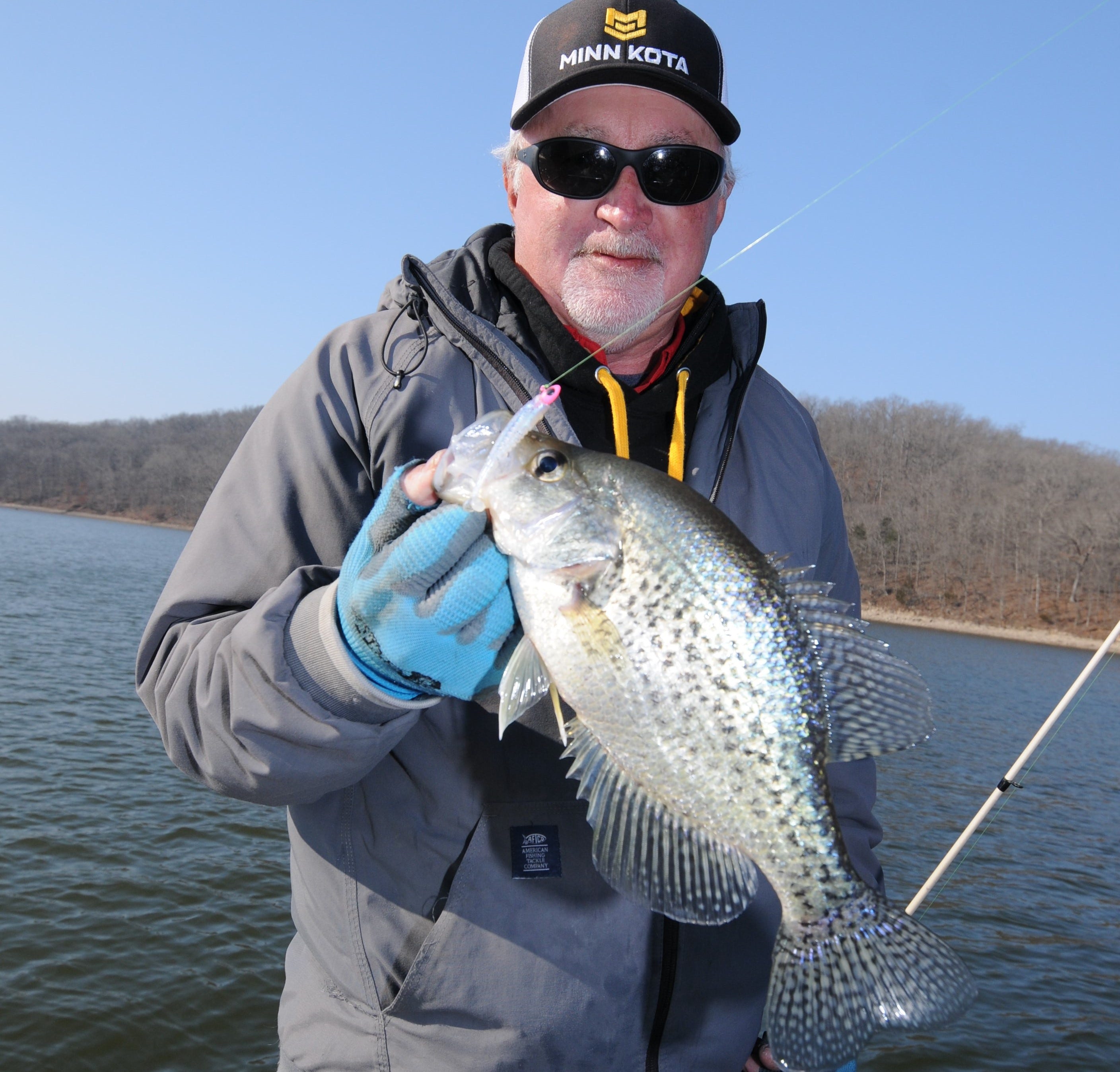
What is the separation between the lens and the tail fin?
6.95ft

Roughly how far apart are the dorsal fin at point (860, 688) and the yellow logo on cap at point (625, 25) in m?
2.01

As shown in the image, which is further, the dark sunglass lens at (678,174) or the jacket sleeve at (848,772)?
the dark sunglass lens at (678,174)

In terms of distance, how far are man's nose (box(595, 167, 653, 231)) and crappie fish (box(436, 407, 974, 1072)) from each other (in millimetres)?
1174

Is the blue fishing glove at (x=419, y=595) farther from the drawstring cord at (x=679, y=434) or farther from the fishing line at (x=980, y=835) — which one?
the fishing line at (x=980, y=835)

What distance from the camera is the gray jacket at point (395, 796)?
6.87 ft

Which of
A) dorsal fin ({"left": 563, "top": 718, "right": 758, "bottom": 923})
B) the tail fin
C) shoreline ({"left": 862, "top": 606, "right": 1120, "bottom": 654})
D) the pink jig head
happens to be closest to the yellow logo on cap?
the pink jig head

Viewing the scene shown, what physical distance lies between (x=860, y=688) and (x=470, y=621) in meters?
1.14

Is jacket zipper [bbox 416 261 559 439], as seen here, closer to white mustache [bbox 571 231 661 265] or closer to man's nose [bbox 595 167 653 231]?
white mustache [bbox 571 231 661 265]

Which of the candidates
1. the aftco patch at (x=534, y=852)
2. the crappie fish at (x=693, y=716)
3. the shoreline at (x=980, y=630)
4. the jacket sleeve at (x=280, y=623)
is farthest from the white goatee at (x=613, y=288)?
the shoreline at (x=980, y=630)

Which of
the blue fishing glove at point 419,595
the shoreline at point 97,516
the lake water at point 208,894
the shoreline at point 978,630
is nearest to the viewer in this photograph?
the blue fishing glove at point 419,595

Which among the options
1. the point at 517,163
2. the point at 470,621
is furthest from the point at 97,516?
the point at 470,621

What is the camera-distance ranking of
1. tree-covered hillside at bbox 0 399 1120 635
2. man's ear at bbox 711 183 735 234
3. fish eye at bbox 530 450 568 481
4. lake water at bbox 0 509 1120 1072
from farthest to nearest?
tree-covered hillside at bbox 0 399 1120 635 < lake water at bbox 0 509 1120 1072 < man's ear at bbox 711 183 735 234 < fish eye at bbox 530 450 568 481

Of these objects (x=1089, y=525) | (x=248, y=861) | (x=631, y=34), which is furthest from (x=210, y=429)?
(x=631, y=34)

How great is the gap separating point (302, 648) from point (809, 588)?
54.0 inches
